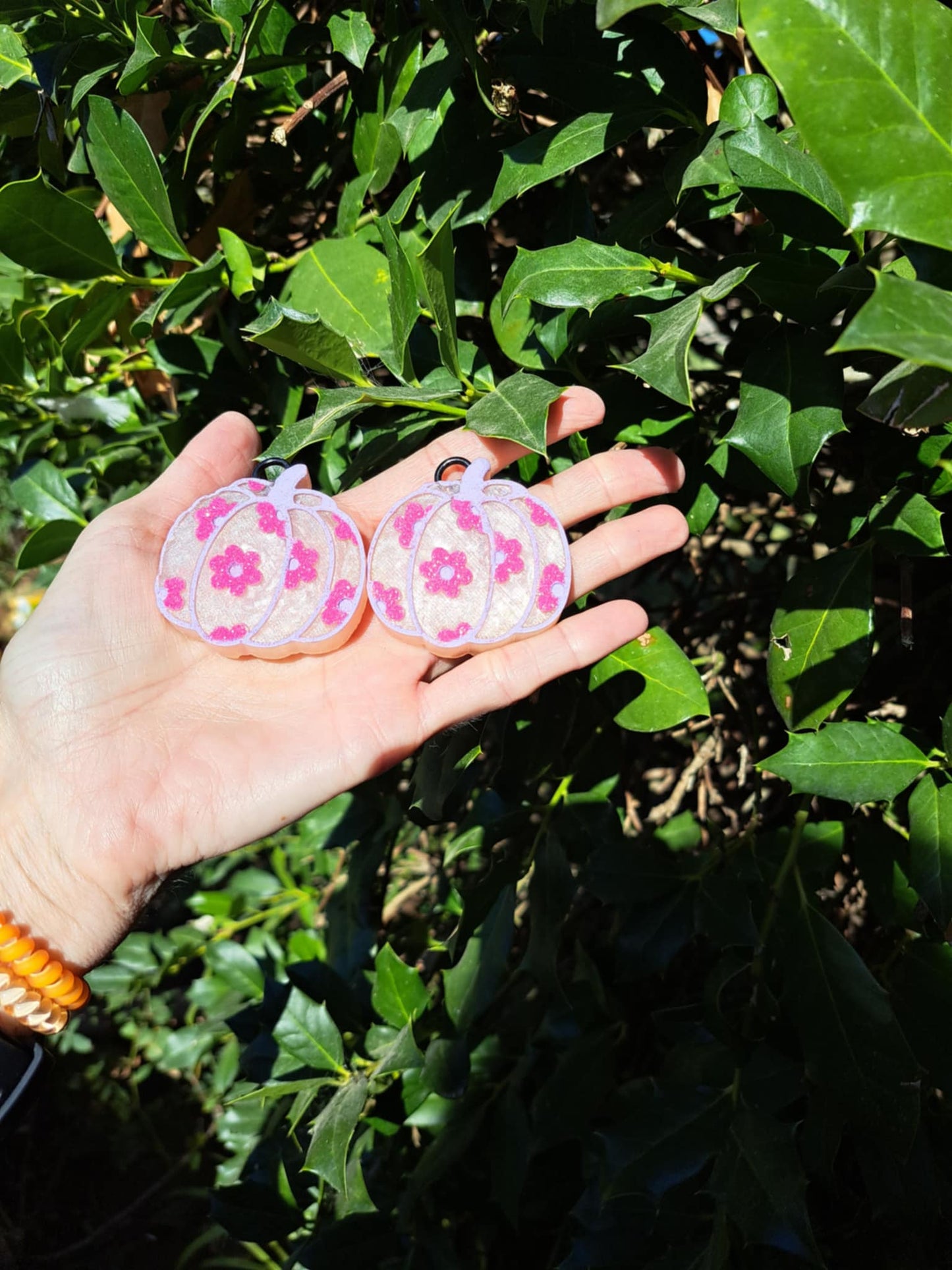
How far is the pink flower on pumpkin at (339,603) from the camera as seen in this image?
136cm

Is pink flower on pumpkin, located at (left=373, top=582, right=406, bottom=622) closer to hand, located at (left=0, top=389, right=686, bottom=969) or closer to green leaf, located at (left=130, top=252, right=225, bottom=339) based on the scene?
hand, located at (left=0, top=389, right=686, bottom=969)

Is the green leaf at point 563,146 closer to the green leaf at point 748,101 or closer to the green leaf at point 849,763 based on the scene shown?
the green leaf at point 748,101

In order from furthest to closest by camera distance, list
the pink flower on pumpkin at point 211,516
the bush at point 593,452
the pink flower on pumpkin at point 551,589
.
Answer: the pink flower on pumpkin at point 211,516 → the pink flower on pumpkin at point 551,589 → the bush at point 593,452

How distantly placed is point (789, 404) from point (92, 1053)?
2799 millimetres

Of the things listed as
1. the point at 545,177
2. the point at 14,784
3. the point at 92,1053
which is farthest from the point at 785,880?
the point at 92,1053

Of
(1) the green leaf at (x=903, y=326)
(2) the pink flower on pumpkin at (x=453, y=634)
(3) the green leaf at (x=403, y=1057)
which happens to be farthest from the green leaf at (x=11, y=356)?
(1) the green leaf at (x=903, y=326)

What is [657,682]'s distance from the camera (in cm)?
115

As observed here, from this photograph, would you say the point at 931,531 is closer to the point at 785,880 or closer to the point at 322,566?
the point at 785,880

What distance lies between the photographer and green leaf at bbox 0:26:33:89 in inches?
44.9

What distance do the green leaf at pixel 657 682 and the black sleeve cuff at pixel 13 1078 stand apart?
1012mm

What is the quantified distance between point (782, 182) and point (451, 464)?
2.17 feet

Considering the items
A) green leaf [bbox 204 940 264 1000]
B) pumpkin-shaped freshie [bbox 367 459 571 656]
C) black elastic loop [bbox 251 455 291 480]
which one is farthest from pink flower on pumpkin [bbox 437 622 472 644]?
green leaf [bbox 204 940 264 1000]

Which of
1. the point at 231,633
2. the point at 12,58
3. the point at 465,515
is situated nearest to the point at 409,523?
the point at 465,515

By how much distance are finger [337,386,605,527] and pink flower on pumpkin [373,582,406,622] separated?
5.8 inches
